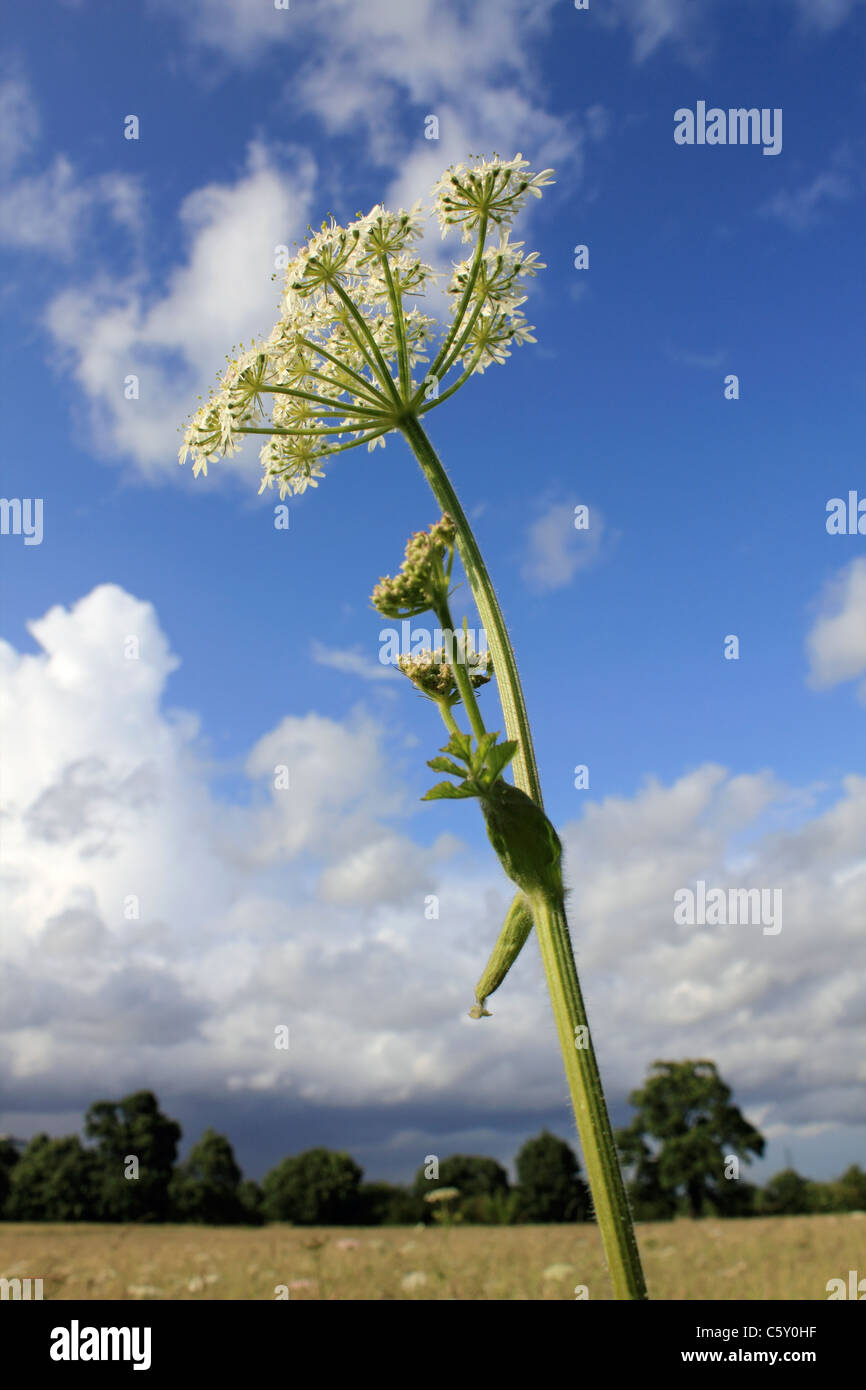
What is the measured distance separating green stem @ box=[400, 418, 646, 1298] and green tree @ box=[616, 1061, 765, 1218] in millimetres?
85013

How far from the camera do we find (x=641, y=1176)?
80.8m

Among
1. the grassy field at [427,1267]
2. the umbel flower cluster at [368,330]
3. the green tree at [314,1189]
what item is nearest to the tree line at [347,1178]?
the green tree at [314,1189]

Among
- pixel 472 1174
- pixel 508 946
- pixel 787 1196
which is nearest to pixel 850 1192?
pixel 787 1196

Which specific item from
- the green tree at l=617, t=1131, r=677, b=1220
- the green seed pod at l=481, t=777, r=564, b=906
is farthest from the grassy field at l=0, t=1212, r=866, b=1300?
the green tree at l=617, t=1131, r=677, b=1220

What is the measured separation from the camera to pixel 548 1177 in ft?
241

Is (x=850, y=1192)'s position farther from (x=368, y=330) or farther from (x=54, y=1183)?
(x=368, y=330)

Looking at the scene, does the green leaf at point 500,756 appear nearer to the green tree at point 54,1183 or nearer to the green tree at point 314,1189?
the green tree at point 314,1189

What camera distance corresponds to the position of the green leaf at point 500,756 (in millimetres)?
2486

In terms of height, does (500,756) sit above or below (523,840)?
above

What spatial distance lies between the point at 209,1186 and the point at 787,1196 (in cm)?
5101

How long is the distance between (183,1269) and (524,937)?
14.3 meters

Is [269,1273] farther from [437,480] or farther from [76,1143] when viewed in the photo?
[76,1143]

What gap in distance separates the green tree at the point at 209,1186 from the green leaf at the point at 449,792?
260 ft
